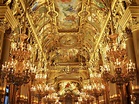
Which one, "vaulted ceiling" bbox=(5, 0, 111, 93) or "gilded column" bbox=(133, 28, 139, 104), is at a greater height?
"vaulted ceiling" bbox=(5, 0, 111, 93)

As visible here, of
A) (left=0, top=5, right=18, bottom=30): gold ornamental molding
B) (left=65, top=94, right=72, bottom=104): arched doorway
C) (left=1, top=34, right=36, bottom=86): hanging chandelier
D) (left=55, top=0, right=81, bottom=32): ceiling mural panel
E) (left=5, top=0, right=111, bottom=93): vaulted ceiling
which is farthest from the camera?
(left=65, top=94, right=72, bottom=104): arched doorway

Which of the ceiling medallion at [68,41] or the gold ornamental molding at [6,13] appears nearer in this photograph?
the gold ornamental molding at [6,13]

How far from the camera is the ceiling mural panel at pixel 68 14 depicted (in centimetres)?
1715

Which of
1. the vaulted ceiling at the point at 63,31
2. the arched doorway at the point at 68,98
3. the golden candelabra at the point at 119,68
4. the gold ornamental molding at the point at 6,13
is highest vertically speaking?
the vaulted ceiling at the point at 63,31

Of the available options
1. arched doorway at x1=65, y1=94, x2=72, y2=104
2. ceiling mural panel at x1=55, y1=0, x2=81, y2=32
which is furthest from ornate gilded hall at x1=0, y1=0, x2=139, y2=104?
arched doorway at x1=65, y1=94, x2=72, y2=104

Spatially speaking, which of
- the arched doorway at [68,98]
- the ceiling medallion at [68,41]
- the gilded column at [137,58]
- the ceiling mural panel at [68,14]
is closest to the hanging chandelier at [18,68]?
the gilded column at [137,58]

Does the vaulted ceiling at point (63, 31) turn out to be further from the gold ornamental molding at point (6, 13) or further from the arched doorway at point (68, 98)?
the arched doorway at point (68, 98)

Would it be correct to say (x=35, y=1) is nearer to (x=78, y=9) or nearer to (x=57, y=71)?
(x=78, y=9)

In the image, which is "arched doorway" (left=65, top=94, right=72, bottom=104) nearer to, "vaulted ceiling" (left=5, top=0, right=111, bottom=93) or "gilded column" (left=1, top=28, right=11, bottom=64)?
"vaulted ceiling" (left=5, top=0, right=111, bottom=93)

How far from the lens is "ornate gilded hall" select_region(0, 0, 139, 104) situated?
9930mm

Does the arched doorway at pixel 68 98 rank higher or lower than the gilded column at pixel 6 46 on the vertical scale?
lower

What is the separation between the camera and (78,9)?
712 inches

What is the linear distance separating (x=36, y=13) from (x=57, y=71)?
1095cm

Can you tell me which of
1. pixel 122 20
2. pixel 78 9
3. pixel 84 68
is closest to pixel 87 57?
pixel 84 68
